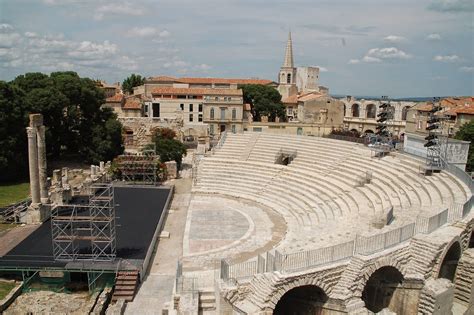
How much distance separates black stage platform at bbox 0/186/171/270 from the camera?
1500cm

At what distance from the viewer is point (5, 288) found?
47.4 feet

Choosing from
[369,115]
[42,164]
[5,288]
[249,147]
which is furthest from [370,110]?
[5,288]

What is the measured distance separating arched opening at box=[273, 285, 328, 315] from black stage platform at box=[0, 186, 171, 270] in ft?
19.9

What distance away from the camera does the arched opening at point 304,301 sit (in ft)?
38.3

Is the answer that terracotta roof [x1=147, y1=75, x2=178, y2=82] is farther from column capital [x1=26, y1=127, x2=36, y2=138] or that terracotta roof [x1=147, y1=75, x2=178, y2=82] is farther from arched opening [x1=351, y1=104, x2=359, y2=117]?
column capital [x1=26, y1=127, x2=36, y2=138]

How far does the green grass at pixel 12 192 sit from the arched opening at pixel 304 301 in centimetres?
1996

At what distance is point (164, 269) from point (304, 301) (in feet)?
21.4

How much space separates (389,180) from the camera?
69.9ft

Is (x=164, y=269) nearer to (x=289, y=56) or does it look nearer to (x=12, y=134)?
(x=12, y=134)

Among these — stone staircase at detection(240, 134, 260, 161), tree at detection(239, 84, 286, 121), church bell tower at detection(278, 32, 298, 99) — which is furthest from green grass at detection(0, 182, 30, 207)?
church bell tower at detection(278, 32, 298, 99)

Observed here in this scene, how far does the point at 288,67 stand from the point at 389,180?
6122cm

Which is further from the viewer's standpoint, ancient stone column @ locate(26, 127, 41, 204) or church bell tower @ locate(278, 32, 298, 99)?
church bell tower @ locate(278, 32, 298, 99)

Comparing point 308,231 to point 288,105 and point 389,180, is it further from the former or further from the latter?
point 288,105

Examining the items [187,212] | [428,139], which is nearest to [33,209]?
[187,212]
